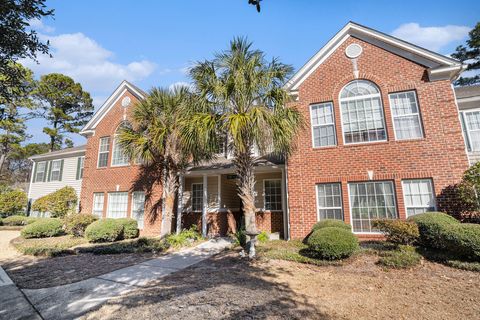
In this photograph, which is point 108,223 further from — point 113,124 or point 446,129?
point 446,129

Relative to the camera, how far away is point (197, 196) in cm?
1423

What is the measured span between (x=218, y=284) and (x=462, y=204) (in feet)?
29.0

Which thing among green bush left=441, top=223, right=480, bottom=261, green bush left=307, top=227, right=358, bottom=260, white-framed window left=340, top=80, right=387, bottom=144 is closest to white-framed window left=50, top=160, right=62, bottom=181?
green bush left=307, top=227, right=358, bottom=260

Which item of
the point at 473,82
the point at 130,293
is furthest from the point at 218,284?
the point at 473,82

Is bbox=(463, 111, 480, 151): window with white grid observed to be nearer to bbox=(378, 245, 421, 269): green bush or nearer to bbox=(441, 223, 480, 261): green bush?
bbox=(441, 223, 480, 261): green bush

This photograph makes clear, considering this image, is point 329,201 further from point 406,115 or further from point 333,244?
point 406,115

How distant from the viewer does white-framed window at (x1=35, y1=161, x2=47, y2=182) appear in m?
21.3

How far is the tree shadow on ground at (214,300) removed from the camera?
163 inches

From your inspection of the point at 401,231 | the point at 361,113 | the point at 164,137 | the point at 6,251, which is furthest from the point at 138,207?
the point at 401,231

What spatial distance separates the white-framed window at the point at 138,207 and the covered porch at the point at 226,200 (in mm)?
2536

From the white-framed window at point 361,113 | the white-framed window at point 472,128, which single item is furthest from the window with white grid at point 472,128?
the white-framed window at point 361,113

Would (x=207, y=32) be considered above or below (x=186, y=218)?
above

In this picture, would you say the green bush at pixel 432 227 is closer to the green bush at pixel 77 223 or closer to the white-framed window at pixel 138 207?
the white-framed window at pixel 138 207

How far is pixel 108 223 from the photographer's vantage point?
467 inches
